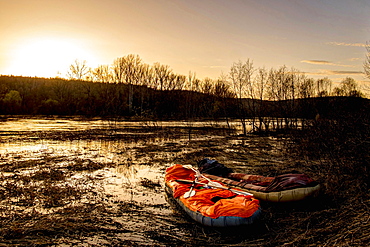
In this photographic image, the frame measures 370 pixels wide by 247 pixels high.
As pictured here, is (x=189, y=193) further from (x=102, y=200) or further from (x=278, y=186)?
(x=102, y=200)

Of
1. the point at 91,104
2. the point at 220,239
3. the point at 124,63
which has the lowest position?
the point at 220,239

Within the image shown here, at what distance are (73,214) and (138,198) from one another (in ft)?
5.25

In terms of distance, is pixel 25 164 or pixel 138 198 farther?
pixel 25 164

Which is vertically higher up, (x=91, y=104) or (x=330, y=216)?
(x=91, y=104)

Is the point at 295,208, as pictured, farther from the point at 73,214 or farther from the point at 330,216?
the point at 73,214

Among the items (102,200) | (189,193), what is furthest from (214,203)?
(102,200)

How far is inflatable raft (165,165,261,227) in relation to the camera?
4793 millimetres

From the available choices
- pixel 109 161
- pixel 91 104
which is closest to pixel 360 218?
pixel 109 161

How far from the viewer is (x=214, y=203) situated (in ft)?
18.1

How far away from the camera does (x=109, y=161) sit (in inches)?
424

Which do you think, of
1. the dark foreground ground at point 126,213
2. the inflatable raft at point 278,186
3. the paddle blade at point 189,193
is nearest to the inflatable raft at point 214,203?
the paddle blade at point 189,193

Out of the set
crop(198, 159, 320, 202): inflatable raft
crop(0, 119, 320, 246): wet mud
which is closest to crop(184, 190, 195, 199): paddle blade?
crop(0, 119, 320, 246): wet mud

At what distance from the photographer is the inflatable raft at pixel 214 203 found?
15.7 ft

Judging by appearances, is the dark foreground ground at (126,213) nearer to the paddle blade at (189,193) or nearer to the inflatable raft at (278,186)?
the inflatable raft at (278,186)
